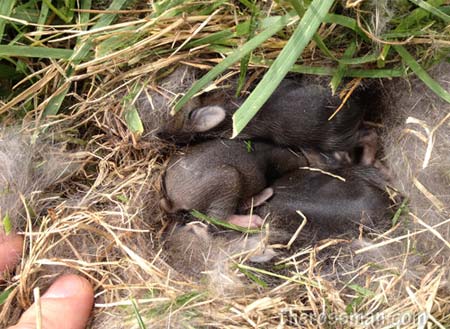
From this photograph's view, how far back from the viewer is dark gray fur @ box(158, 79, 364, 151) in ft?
6.11

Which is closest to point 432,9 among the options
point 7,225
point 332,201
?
point 332,201

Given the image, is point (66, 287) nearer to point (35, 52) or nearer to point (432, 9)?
point (35, 52)

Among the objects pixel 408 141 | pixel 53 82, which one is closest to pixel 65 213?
pixel 53 82

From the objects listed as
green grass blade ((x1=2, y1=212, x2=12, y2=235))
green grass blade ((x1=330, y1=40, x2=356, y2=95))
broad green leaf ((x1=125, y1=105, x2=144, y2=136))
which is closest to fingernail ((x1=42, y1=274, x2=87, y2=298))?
green grass blade ((x1=2, y1=212, x2=12, y2=235))

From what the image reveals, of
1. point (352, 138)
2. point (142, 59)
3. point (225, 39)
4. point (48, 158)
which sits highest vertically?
point (225, 39)

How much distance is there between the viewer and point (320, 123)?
1880 millimetres

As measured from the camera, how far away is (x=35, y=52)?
178 centimetres

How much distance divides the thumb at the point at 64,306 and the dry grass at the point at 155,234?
36 millimetres

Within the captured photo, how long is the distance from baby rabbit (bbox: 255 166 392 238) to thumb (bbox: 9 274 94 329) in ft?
2.01

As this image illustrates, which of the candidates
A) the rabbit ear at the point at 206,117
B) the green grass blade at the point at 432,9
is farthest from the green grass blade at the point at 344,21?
the rabbit ear at the point at 206,117

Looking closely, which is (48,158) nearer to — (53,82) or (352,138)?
(53,82)

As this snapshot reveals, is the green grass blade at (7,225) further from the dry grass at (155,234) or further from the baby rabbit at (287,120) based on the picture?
the baby rabbit at (287,120)

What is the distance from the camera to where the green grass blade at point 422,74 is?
5.36ft

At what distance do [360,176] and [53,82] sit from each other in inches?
40.5
